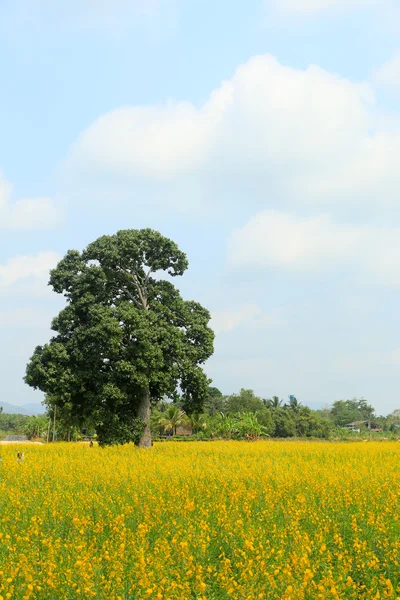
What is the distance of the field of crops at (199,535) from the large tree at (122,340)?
35.3 feet

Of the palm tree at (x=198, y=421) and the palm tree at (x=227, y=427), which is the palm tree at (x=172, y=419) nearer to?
the palm tree at (x=198, y=421)

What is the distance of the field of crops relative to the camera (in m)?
5.70

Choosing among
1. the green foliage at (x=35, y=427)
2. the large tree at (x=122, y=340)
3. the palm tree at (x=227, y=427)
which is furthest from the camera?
the green foliage at (x=35, y=427)

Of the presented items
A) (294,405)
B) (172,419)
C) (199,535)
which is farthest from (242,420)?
(199,535)

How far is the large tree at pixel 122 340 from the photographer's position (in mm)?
25312

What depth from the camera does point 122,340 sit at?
26.1 m

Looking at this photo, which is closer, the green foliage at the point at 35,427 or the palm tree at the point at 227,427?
the palm tree at the point at 227,427

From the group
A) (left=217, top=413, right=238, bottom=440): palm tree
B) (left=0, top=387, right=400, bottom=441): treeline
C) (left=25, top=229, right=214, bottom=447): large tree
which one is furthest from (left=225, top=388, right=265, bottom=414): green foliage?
(left=25, top=229, right=214, bottom=447): large tree

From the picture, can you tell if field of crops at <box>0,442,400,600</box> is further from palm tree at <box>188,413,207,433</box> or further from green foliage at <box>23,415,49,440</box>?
green foliage at <box>23,415,49,440</box>

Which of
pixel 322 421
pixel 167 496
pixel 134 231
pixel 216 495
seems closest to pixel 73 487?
pixel 167 496

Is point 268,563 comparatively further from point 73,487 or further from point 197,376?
point 197,376

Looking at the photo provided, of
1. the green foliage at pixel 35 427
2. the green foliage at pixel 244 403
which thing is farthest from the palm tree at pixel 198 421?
the green foliage at pixel 35 427

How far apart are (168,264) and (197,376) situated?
627cm

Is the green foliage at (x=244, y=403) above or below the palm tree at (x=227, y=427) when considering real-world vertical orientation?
above
